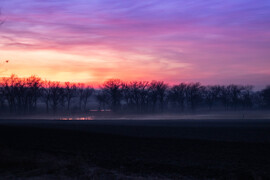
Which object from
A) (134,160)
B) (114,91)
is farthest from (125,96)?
(134,160)

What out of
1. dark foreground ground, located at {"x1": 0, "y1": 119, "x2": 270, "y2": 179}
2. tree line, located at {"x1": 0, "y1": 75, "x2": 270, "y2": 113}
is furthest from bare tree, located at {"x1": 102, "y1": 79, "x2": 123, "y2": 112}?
dark foreground ground, located at {"x1": 0, "y1": 119, "x2": 270, "y2": 179}

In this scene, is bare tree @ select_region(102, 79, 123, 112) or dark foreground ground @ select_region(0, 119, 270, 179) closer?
dark foreground ground @ select_region(0, 119, 270, 179)

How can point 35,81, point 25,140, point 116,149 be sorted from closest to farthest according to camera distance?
1. point 116,149
2. point 25,140
3. point 35,81

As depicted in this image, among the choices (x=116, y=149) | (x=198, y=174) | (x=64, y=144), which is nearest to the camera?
(x=198, y=174)

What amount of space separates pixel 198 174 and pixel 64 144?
13280 mm

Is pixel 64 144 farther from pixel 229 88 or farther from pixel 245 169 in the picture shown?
pixel 229 88

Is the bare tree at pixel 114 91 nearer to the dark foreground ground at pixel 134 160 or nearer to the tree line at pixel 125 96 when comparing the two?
the tree line at pixel 125 96

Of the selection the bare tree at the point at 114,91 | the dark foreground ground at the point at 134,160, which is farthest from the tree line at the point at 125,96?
the dark foreground ground at the point at 134,160

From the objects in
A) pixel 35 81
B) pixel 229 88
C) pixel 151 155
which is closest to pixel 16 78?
pixel 35 81

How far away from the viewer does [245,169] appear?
1512 centimetres

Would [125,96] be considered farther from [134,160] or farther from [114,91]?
[134,160]

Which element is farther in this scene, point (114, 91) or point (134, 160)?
point (114, 91)

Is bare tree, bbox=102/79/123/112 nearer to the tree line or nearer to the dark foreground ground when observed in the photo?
the tree line

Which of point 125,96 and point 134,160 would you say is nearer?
point 134,160
